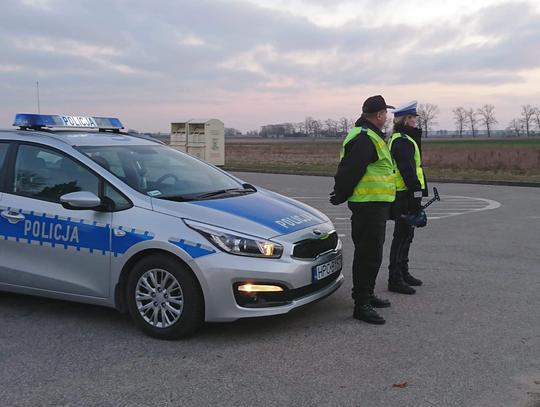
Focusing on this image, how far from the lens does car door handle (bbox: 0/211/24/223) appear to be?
193 inches

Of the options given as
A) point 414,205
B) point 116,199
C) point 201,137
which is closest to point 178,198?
point 116,199

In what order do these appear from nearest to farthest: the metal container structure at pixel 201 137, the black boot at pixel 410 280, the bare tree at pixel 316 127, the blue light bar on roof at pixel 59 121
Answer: the blue light bar on roof at pixel 59 121 → the black boot at pixel 410 280 → the metal container structure at pixel 201 137 → the bare tree at pixel 316 127

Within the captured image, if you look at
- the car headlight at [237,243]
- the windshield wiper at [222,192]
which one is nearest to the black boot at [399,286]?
the windshield wiper at [222,192]

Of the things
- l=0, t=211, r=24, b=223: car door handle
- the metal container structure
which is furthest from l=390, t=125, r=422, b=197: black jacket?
the metal container structure

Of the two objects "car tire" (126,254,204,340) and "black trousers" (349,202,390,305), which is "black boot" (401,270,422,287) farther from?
"car tire" (126,254,204,340)

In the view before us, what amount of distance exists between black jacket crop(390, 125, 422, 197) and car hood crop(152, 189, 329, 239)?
1076mm

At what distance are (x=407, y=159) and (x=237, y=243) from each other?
7.23ft

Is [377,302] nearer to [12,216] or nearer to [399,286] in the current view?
[399,286]

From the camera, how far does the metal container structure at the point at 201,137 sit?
25.0 meters

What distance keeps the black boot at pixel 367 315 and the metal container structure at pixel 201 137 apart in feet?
66.6

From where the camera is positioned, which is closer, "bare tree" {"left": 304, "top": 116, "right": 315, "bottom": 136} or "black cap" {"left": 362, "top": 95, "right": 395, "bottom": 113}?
"black cap" {"left": 362, "top": 95, "right": 395, "bottom": 113}

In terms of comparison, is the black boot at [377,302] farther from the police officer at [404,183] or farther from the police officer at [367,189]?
the police officer at [404,183]

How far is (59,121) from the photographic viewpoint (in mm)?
5676

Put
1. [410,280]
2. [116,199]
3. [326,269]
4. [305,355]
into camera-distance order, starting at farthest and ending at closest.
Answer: [410,280], [326,269], [116,199], [305,355]
